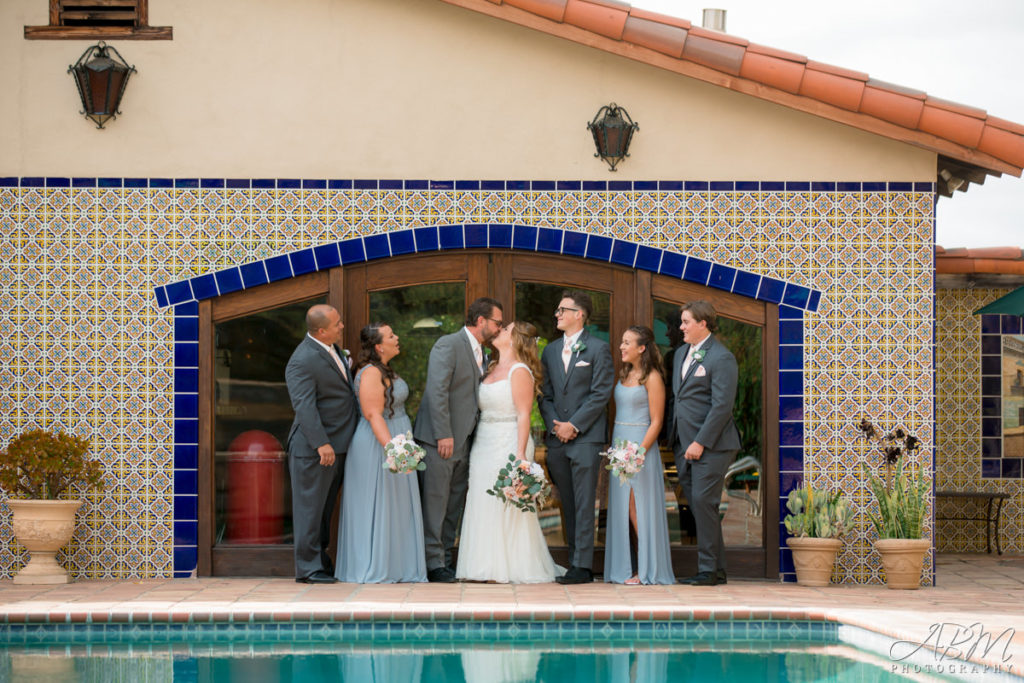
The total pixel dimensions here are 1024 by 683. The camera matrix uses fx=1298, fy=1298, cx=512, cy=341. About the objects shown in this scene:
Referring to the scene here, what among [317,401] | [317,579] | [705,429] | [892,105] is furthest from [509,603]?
[892,105]

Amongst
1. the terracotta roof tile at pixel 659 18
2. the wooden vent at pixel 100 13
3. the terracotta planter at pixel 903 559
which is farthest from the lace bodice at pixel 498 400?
the wooden vent at pixel 100 13

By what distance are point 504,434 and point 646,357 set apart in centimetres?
114

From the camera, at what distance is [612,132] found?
930 cm

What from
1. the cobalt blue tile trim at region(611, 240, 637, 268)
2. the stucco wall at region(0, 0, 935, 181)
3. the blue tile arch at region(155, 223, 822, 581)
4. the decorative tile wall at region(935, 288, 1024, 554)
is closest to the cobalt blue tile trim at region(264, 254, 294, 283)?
the blue tile arch at region(155, 223, 822, 581)

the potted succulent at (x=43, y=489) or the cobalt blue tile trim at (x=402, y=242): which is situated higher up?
the cobalt blue tile trim at (x=402, y=242)

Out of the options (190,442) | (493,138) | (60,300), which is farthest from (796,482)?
(60,300)

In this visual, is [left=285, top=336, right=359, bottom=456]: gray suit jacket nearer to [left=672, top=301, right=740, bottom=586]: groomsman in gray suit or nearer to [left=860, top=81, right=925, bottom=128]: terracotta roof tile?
[left=672, top=301, right=740, bottom=586]: groomsman in gray suit

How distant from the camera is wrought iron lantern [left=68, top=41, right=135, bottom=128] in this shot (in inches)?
366

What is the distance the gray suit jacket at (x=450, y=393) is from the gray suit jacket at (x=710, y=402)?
4.80ft

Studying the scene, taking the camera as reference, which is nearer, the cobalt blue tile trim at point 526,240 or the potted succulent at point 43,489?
the potted succulent at point 43,489

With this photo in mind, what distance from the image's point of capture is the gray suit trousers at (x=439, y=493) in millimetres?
9109

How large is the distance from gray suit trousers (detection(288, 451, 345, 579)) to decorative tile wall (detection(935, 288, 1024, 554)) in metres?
5.98

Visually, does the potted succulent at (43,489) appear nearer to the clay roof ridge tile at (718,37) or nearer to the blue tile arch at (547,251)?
the blue tile arch at (547,251)

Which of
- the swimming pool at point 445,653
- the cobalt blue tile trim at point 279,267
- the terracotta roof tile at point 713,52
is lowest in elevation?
the swimming pool at point 445,653
